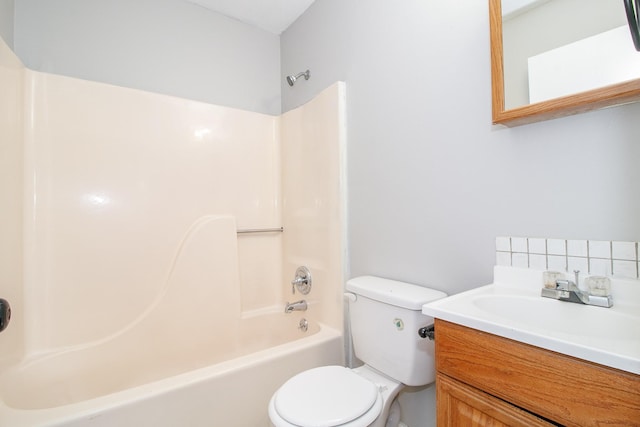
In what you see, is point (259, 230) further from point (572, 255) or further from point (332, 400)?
point (572, 255)

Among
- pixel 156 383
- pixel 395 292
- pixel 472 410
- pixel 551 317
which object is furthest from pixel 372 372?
pixel 156 383

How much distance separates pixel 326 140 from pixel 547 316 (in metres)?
1.34

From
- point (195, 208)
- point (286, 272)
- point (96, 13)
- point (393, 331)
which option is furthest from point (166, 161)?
point (393, 331)

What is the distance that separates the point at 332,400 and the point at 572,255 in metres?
0.90

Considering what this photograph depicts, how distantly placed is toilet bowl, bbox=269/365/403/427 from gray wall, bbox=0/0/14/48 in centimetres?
203

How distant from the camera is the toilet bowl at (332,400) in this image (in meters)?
0.96

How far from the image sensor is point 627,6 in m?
0.64

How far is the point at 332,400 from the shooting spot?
1.06m

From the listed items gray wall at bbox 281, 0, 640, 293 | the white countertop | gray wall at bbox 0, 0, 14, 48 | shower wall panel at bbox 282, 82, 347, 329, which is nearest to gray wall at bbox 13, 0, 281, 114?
gray wall at bbox 0, 0, 14, 48

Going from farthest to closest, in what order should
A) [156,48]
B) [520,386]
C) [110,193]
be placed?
[156,48], [110,193], [520,386]

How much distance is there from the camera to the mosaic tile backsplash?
83 cm

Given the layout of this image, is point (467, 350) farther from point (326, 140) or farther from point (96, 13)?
point (96, 13)

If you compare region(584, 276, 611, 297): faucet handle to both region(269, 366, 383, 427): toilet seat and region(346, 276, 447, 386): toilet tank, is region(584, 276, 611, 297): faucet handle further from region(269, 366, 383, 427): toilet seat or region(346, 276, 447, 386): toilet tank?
region(269, 366, 383, 427): toilet seat

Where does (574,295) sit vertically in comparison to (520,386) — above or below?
Answer: above
